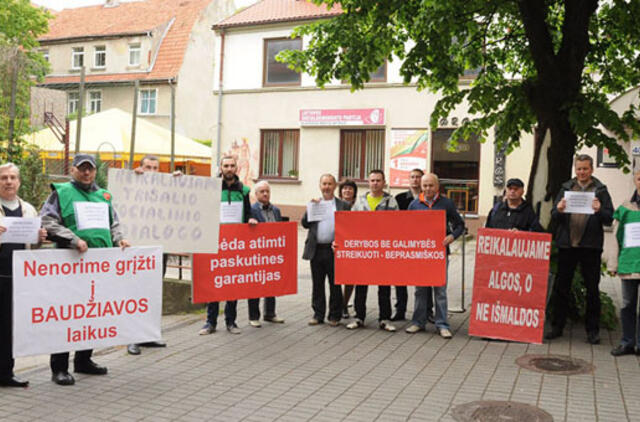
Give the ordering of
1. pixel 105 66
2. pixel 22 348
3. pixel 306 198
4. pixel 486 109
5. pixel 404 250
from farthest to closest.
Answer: pixel 105 66 → pixel 306 198 → pixel 486 109 → pixel 404 250 → pixel 22 348

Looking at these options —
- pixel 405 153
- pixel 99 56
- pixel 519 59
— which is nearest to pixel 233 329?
pixel 519 59

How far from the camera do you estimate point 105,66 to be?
4200 cm

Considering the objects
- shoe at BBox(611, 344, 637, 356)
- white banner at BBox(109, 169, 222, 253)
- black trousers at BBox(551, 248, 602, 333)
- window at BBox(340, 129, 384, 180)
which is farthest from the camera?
window at BBox(340, 129, 384, 180)

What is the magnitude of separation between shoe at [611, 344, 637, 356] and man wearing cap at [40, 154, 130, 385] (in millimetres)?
5201

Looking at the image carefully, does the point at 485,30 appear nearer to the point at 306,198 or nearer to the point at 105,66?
the point at 306,198

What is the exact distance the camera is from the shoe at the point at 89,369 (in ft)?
20.6

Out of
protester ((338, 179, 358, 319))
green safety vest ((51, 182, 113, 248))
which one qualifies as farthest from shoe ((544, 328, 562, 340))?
green safety vest ((51, 182, 113, 248))

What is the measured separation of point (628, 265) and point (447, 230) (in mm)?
2153

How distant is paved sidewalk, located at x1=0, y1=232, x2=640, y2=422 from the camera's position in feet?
17.5

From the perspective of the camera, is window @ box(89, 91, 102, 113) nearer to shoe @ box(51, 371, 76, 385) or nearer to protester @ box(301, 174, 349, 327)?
protester @ box(301, 174, 349, 327)

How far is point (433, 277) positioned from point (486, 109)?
11.3ft

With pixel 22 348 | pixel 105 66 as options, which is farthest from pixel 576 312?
pixel 105 66

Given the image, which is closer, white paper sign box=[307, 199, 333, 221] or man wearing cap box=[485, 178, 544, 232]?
man wearing cap box=[485, 178, 544, 232]

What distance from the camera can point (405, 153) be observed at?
2369 centimetres
